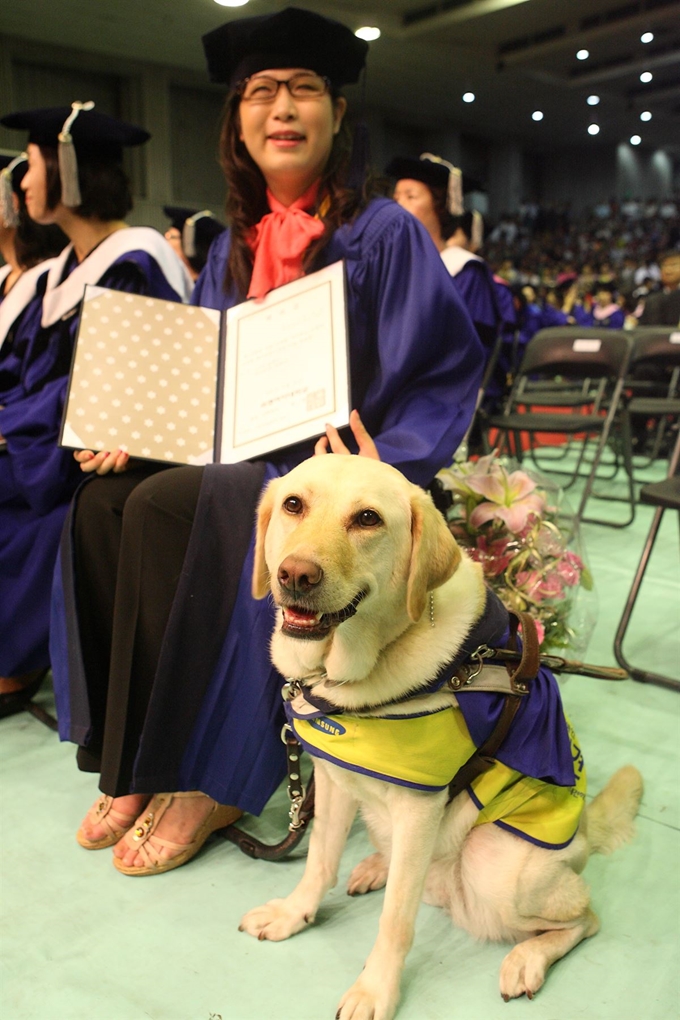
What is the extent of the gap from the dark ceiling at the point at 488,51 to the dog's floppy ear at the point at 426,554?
15.7 ft

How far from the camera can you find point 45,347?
2.29m

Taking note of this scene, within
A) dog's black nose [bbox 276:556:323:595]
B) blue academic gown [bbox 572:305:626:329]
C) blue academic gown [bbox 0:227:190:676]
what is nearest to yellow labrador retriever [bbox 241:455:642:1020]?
dog's black nose [bbox 276:556:323:595]

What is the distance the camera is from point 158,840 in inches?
63.3

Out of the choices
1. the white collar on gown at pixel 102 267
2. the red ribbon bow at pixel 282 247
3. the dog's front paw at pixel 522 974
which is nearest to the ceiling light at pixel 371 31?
the white collar on gown at pixel 102 267

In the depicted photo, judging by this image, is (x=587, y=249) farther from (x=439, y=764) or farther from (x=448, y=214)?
(x=439, y=764)

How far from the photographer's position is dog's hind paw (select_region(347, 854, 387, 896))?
1522 millimetres

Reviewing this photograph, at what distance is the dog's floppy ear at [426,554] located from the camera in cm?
110

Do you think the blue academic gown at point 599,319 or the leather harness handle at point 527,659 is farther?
the blue academic gown at point 599,319

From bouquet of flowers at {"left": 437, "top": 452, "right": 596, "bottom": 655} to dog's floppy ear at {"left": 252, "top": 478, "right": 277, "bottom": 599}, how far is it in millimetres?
629

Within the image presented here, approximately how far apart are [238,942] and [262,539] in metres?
0.75

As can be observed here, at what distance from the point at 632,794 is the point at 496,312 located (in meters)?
2.94

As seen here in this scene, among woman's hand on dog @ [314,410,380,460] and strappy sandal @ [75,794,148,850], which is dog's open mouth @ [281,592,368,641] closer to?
woman's hand on dog @ [314,410,380,460]

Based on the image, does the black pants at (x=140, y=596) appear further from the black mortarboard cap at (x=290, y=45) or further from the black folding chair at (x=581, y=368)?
the black folding chair at (x=581, y=368)

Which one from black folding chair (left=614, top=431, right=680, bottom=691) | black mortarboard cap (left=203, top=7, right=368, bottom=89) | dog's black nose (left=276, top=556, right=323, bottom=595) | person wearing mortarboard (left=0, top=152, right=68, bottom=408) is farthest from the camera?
person wearing mortarboard (left=0, top=152, right=68, bottom=408)
